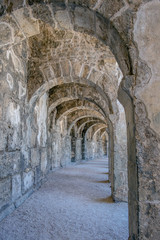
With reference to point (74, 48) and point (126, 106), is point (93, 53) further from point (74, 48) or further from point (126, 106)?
point (126, 106)

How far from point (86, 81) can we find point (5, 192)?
3.05 meters

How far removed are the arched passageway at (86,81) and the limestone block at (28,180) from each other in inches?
0.9

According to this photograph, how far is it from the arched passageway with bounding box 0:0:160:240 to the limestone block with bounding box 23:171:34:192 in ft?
0.07

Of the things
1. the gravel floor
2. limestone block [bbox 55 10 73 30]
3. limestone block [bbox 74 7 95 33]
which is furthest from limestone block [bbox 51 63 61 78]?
the gravel floor

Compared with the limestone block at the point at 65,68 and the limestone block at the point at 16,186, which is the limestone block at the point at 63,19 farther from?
the limestone block at the point at 16,186

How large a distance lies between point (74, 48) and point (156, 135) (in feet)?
11.5

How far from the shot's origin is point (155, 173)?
1.48 m

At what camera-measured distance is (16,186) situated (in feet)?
13.1

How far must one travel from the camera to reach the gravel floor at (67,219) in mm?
2818

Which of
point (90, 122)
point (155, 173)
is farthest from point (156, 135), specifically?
point (90, 122)

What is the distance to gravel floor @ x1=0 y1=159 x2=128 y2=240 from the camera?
9.25 feet

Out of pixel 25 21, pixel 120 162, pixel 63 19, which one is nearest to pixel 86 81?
pixel 120 162

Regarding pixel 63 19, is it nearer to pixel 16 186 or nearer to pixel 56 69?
pixel 56 69

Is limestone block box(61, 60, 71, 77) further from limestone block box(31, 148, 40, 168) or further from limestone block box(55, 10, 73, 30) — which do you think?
limestone block box(55, 10, 73, 30)
